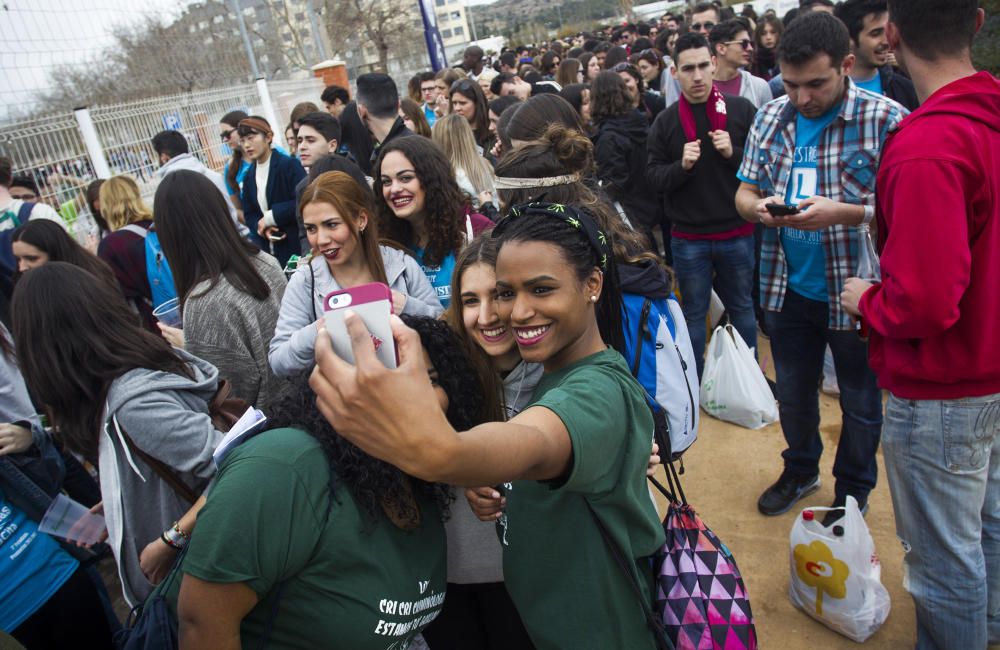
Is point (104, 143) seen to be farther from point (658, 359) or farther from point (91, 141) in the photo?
point (658, 359)

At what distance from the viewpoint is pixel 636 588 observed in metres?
1.55

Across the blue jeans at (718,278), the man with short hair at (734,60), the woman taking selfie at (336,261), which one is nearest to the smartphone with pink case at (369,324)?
the woman taking selfie at (336,261)

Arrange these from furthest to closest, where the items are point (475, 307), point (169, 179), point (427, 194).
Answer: point (427, 194)
point (169, 179)
point (475, 307)

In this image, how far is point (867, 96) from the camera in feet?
8.93

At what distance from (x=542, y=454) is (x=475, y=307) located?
107 cm

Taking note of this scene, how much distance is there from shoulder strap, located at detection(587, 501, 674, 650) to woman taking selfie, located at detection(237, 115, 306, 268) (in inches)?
174

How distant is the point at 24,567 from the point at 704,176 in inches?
159

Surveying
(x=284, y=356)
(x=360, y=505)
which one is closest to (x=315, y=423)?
(x=360, y=505)

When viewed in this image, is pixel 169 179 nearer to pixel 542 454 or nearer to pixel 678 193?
pixel 542 454

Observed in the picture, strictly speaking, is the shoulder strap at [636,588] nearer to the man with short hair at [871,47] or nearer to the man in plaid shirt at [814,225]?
the man in plaid shirt at [814,225]

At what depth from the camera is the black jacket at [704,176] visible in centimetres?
419

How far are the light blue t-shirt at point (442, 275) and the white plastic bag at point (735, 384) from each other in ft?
5.96

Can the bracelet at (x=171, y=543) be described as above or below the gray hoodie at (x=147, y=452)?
below

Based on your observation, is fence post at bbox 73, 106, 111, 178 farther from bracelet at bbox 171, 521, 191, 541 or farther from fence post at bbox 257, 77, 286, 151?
bracelet at bbox 171, 521, 191, 541
